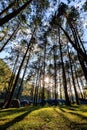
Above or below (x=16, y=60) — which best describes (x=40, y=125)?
below

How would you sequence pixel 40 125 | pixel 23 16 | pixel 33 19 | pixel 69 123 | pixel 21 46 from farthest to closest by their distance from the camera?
pixel 21 46
pixel 33 19
pixel 23 16
pixel 69 123
pixel 40 125

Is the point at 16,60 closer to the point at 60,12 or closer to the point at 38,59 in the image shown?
the point at 38,59

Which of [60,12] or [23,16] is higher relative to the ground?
[60,12]

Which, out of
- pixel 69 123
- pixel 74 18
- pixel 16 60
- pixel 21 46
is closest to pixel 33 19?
pixel 74 18

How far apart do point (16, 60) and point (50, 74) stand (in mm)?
15686

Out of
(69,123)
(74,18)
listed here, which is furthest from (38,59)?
(69,123)

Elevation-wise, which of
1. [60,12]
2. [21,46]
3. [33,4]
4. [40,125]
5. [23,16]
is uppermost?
[21,46]

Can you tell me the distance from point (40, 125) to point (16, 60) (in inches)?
1235

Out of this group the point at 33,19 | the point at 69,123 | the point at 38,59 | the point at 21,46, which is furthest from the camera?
the point at 38,59

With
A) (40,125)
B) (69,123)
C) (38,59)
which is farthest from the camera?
(38,59)

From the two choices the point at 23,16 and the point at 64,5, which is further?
the point at 64,5

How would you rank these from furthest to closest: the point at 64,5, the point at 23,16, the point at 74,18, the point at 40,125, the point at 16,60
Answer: the point at 16,60
the point at 74,18
the point at 64,5
the point at 23,16
the point at 40,125

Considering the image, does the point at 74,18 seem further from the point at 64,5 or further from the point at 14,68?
the point at 14,68

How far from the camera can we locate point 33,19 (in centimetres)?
1986
